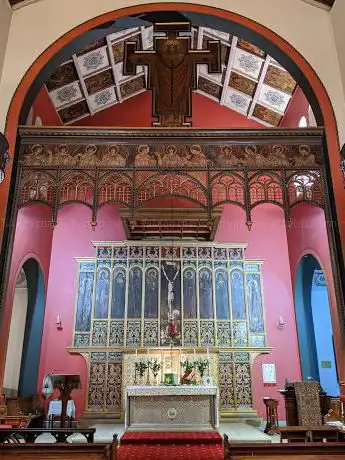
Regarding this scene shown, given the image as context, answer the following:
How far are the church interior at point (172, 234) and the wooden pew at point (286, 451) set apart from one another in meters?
0.03

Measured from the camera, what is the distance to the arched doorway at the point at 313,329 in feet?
36.8

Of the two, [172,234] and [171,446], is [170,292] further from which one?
[171,446]

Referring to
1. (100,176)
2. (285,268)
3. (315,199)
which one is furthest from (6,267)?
(285,268)

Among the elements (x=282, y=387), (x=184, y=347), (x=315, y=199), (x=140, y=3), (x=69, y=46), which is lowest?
(x=282, y=387)

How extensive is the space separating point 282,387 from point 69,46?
9.61 m

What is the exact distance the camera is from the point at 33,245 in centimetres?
1070

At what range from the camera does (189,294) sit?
470 inches

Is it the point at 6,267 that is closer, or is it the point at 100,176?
the point at 6,267

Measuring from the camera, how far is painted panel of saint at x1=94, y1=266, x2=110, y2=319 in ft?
38.4

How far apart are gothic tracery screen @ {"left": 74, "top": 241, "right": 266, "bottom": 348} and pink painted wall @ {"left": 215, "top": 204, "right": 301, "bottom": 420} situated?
46 cm

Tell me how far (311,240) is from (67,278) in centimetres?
668

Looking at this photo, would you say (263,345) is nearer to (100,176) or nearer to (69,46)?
(100,176)

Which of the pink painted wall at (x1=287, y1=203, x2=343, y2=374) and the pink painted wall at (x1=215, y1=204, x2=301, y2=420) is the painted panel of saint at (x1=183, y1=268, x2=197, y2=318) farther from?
the pink painted wall at (x1=287, y1=203, x2=343, y2=374)

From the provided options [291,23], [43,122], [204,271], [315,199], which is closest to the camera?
[315,199]
